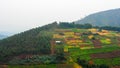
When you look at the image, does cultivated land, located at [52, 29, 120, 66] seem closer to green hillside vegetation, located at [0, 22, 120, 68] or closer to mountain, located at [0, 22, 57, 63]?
green hillside vegetation, located at [0, 22, 120, 68]

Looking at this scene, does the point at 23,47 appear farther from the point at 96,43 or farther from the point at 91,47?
the point at 96,43

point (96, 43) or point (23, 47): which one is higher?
point (23, 47)

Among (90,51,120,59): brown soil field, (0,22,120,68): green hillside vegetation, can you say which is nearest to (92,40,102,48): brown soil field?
→ (0,22,120,68): green hillside vegetation

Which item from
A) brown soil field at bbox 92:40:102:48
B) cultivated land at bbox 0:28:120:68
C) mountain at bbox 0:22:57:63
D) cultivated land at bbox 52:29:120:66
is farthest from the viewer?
brown soil field at bbox 92:40:102:48

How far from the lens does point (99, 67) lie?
7319cm

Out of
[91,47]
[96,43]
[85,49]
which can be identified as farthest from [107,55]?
[96,43]

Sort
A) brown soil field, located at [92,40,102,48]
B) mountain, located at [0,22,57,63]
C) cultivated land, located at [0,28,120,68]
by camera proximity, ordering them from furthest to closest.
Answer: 1. brown soil field, located at [92,40,102,48]
2. mountain, located at [0,22,57,63]
3. cultivated land, located at [0,28,120,68]

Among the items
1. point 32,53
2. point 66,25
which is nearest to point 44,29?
point 66,25

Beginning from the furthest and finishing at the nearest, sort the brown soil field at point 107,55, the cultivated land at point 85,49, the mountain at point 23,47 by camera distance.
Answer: the mountain at point 23,47 → the brown soil field at point 107,55 → the cultivated land at point 85,49

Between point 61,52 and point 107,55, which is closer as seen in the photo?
point 107,55

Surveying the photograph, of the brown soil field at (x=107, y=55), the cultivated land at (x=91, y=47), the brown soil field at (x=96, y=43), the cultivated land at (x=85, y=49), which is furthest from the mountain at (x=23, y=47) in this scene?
the brown soil field at (x=96, y=43)

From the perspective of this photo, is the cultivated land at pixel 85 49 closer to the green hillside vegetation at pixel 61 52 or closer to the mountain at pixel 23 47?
the green hillside vegetation at pixel 61 52

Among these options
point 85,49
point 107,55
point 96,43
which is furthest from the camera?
point 96,43

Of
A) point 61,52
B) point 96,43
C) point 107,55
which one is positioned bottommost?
point 107,55
